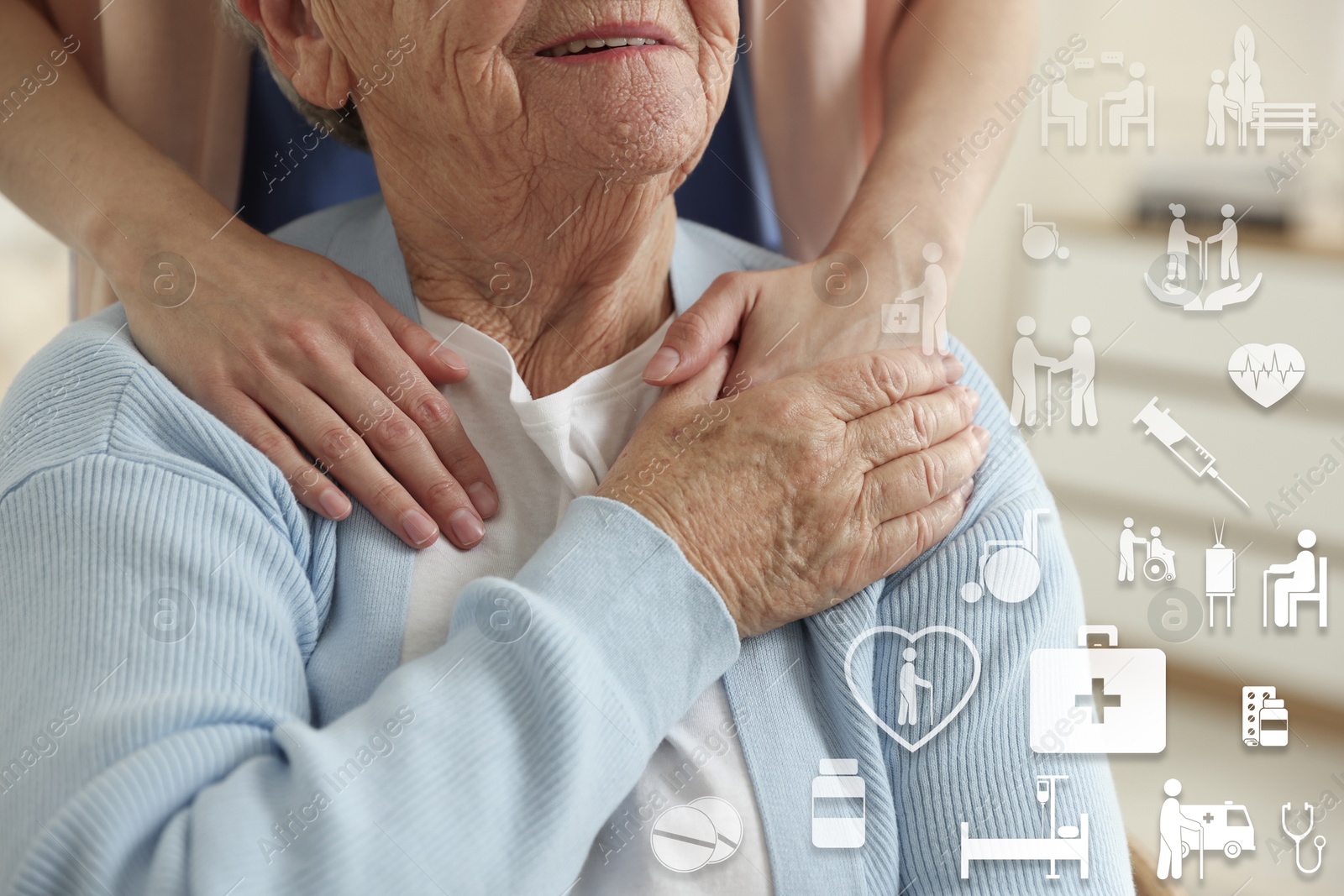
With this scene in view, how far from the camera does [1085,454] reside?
2814 millimetres

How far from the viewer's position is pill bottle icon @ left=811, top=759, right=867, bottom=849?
839 millimetres

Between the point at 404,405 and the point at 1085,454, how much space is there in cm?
230

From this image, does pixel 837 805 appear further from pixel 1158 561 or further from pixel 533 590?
pixel 1158 561

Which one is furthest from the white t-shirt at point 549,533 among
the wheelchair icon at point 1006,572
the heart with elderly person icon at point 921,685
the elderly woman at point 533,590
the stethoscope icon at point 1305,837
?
the stethoscope icon at point 1305,837

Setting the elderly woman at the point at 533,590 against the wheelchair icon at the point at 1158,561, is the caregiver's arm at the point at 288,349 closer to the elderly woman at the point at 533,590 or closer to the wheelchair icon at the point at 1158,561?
the elderly woman at the point at 533,590

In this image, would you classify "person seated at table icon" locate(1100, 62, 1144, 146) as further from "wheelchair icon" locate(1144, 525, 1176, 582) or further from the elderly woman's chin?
the elderly woman's chin

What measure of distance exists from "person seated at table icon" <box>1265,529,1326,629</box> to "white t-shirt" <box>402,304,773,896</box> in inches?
85.8

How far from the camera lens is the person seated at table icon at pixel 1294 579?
2.58 metres

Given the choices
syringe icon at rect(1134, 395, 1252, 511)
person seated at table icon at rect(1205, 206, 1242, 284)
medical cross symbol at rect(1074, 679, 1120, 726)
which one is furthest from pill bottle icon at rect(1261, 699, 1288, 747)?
medical cross symbol at rect(1074, 679, 1120, 726)

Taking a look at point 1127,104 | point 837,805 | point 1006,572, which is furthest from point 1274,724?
point 837,805

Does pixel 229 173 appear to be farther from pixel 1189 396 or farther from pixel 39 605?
pixel 1189 396

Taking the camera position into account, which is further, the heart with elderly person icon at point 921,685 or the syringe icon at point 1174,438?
the syringe icon at point 1174,438

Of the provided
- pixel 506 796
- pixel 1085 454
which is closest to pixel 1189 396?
pixel 1085 454

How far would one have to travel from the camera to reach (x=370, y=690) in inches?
34.4
